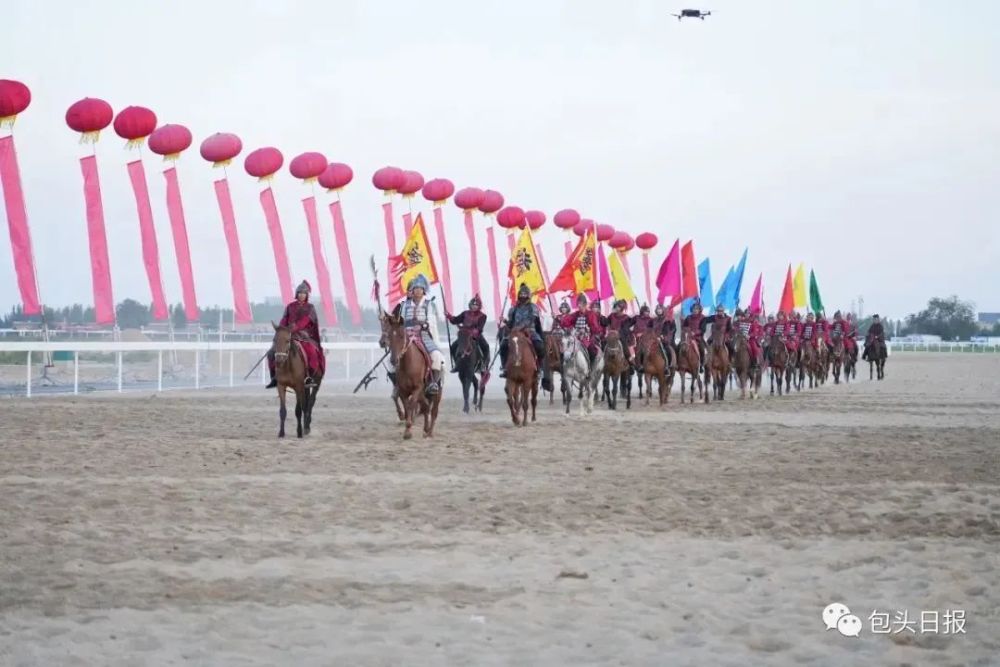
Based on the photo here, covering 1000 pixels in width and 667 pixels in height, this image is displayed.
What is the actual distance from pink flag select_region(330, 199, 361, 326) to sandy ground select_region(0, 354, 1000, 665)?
1882 cm

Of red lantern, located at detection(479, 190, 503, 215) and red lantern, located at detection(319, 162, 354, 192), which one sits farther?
red lantern, located at detection(479, 190, 503, 215)

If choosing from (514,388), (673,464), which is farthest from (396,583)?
(514,388)

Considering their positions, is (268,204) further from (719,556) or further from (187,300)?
(719,556)

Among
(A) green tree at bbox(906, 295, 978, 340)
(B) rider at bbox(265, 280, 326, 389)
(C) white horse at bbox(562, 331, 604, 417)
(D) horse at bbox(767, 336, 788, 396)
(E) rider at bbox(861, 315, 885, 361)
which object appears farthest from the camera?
(A) green tree at bbox(906, 295, 978, 340)

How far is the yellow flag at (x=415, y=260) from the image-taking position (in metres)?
28.5

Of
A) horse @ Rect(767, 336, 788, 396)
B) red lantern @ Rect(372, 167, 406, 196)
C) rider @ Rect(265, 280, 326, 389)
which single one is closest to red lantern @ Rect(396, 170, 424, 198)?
red lantern @ Rect(372, 167, 406, 196)

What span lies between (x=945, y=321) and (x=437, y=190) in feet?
370

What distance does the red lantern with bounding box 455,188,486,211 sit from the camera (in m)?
43.2

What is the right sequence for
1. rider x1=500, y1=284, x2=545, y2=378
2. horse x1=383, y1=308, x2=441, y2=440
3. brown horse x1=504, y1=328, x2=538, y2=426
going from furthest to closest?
1. rider x1=500, y1=284, x2=545, y2=378
2. brown horse x1=504, y1=328, x2=538, y2=426
3. horse x1=383, y1=308, x2=441, y2=440

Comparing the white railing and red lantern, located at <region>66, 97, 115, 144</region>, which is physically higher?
red lantern, located at <region>66, 97, 115, 144</region>

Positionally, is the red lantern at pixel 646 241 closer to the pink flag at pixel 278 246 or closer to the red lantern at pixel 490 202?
the red lantern at pixel 490 202

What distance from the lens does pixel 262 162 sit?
34.6 m

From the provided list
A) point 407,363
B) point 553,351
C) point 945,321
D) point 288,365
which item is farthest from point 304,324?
point 945,321

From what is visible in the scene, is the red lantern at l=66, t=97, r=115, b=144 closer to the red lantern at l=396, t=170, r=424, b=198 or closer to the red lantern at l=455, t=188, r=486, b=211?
the red lantern at l=396, t=170, r=424, b=198
